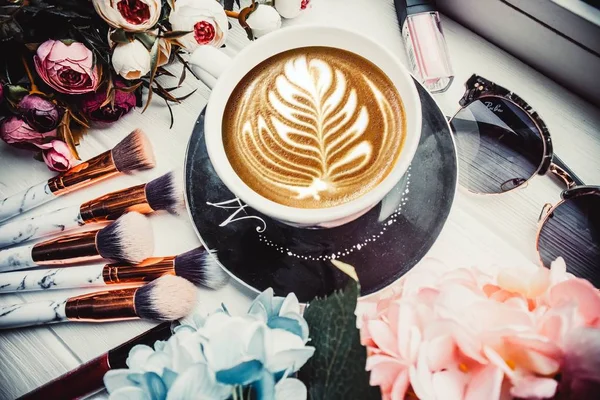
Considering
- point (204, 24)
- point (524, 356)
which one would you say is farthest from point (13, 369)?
point (524, 356)

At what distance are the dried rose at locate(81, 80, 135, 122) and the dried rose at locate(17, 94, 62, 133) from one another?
0.16ft

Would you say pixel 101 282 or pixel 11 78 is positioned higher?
pixel 11 78

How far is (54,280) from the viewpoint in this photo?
682mm

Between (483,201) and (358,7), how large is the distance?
0.38 m

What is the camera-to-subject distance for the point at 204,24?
657 mm

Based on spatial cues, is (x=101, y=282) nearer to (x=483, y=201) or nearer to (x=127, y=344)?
(x=127, y=344)

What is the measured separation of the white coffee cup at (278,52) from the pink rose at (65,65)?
14cm

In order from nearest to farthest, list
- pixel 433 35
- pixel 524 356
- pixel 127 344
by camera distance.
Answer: pixel 524 356
pixel 127 344
pixel 433 35

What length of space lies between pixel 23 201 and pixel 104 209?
13 cm

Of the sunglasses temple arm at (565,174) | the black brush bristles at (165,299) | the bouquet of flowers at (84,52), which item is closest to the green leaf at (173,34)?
the bouquet of flowers at (84,52)

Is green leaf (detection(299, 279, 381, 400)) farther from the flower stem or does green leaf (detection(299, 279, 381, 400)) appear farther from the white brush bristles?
the flower stem

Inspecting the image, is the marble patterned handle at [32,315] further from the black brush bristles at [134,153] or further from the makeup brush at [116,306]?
the black brush bristles at [134,153]

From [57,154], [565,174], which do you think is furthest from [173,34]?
[565,174]

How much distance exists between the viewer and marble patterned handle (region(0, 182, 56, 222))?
721 millimetres
